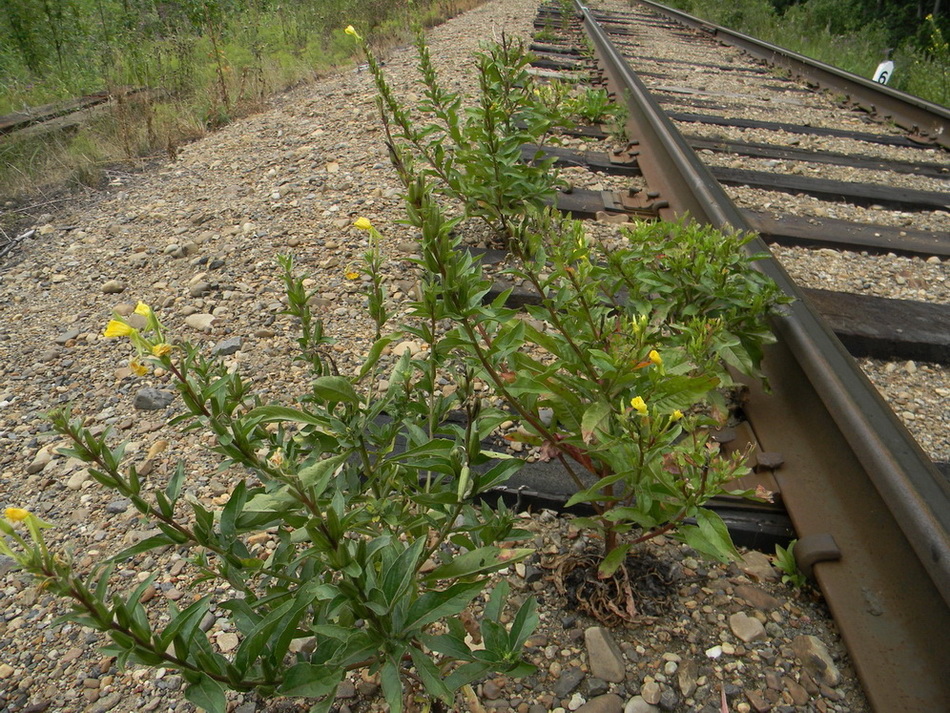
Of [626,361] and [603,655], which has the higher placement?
[626,361]

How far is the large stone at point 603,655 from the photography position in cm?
149

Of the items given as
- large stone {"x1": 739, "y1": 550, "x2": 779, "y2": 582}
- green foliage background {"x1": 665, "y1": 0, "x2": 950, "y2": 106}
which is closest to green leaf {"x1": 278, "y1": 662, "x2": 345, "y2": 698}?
large stone {"x1": 739, "y1": 550, "x2": 779, "y2": 582}

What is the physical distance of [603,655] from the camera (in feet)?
5.01

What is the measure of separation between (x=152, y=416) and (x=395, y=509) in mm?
1276

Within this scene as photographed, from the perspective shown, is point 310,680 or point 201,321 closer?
point 310,680

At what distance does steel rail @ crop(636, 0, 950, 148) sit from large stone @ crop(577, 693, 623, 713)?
5216 mm

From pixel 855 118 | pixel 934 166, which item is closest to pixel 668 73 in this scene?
pixel 855 118

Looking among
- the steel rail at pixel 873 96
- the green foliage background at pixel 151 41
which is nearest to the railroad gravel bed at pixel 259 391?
the green foliage background at pixel 151 41

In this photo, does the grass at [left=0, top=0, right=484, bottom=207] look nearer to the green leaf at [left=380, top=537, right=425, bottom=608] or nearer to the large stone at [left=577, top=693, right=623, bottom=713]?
the green leaf at [left=380, top=537, right=425, bottom=608]

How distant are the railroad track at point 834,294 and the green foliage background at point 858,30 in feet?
8.63

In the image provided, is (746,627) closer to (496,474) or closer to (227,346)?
(496,474)

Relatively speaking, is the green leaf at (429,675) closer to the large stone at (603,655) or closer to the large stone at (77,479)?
the large stone at (603,655)

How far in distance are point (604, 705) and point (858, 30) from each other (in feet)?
59.3

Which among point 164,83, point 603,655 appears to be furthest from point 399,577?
point 164,83
